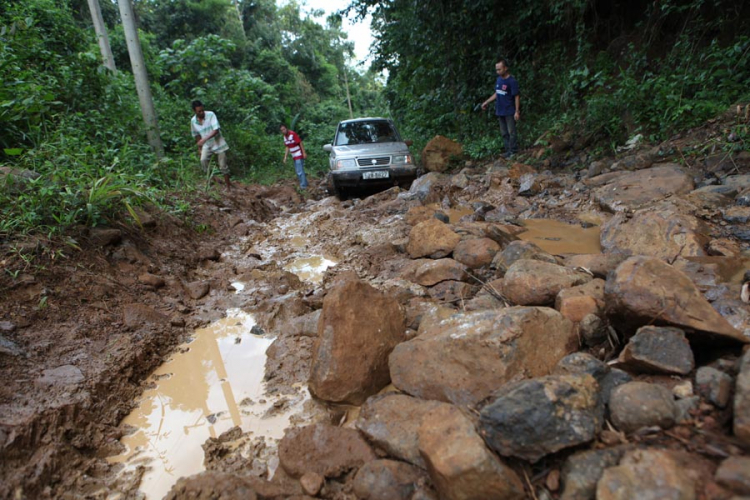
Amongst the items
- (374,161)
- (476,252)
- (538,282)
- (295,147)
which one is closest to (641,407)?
(538,282)

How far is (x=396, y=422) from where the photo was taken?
1.74 m

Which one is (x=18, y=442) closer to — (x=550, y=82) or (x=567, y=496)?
(x=567, y=496)

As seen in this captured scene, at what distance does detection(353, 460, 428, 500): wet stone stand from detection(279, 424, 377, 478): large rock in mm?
94

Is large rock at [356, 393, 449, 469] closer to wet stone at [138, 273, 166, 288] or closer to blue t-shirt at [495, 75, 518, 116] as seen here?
wet stone at [138, 273, 166, 288]

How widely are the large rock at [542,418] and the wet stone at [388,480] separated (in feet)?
1.04

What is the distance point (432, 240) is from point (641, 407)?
2303 mm

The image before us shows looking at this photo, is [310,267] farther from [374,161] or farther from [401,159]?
[401,159]

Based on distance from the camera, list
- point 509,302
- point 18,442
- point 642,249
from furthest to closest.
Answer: point 642,249 → point 509,302 → point 18,442

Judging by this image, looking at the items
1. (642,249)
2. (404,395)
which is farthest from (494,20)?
(404,395)

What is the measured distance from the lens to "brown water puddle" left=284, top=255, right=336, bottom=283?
394cm

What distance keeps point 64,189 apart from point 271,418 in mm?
3122

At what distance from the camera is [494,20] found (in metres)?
9.07

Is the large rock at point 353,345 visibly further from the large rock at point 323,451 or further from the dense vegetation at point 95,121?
the dense vegetation at point 95,121

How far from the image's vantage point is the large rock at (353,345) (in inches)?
81.7
